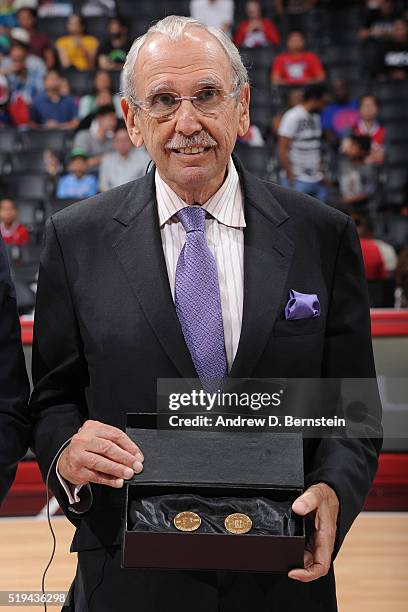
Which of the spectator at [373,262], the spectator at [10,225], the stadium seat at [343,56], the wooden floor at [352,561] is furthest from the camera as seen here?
the stadium seat at [343,56]

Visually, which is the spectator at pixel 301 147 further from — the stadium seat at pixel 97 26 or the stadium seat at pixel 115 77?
the stadium seat at pixel 97 26

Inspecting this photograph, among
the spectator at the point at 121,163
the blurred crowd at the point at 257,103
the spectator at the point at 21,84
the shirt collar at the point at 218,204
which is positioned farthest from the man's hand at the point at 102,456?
the spectator at the point at 21,84

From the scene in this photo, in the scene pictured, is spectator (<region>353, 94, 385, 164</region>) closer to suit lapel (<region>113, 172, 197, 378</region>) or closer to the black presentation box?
suit lapel (<region>113, 172, 197, 378</region>)

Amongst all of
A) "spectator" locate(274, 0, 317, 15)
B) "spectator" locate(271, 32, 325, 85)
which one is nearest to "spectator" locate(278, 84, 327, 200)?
"spectator" locate(271, 32, 325, 85)

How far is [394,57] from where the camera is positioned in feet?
29.7

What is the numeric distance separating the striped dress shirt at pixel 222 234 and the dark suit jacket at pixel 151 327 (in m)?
0.02

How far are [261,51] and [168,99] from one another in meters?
7.83

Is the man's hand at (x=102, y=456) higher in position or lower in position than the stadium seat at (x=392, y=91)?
higher

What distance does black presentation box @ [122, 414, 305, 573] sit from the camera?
1242 millimetres

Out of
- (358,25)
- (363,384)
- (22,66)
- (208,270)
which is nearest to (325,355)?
(363,384)

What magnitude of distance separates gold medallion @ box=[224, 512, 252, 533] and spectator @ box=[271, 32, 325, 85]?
777cm

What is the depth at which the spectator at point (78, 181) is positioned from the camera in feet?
24.9

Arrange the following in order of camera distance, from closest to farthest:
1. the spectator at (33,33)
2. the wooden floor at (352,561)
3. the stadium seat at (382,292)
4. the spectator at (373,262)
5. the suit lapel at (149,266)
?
the suit lapel at (149,266) → the wooden floor at (352,561) → the stadium seat at (382,292) → the spectator at (373,262) → the spectator at (33,33)

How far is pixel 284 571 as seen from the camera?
1.26 meters
